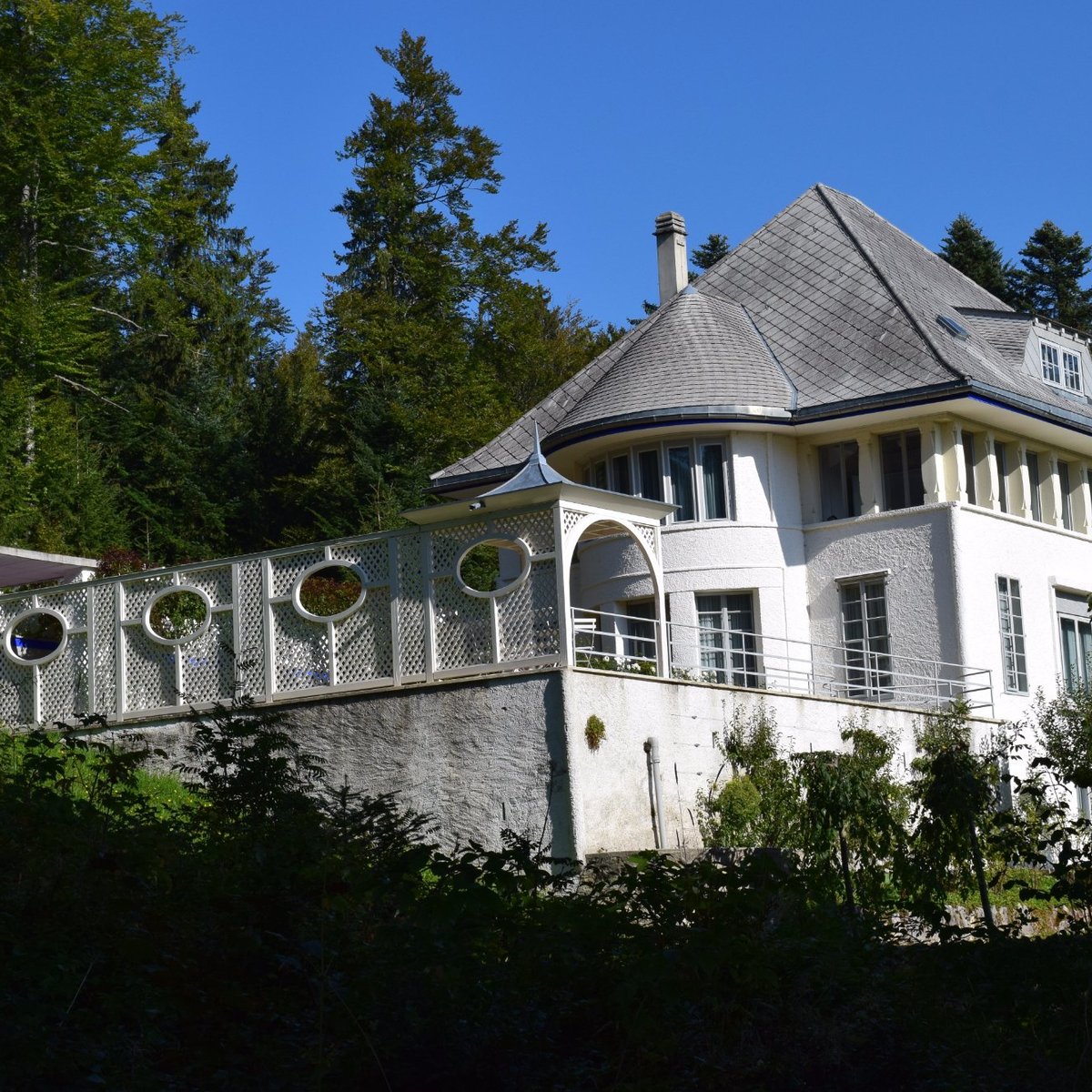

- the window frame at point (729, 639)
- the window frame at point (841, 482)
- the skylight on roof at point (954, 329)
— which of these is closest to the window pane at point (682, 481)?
the window frame at point (729, 639)

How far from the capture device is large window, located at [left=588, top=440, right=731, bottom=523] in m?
26.8

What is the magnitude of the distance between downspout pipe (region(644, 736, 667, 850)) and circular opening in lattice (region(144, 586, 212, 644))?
5.14 meters

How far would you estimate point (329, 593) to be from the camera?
26.9m

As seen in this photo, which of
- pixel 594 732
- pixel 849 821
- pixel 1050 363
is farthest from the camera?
pixel 1050 363

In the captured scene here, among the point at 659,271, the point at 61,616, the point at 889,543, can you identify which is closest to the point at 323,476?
the point at 659,271

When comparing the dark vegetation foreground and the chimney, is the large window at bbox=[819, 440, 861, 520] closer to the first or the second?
the chimney

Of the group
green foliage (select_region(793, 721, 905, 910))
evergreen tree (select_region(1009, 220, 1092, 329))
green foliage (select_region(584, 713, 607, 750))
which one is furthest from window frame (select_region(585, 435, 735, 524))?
evergreen tree (select_region(1009, 220, 1092, 329))

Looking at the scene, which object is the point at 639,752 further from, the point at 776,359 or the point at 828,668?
the point at 776,359

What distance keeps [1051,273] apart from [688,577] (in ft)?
98.9

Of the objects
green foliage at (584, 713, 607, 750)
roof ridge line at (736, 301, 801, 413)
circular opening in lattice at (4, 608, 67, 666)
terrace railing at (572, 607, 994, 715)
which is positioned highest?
roof ridge line at (736, 301, 801, 413)

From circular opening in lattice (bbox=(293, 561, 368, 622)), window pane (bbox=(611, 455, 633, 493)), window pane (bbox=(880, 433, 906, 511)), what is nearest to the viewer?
circular opening in lattice (bbox=(293, 561, 368, 622))

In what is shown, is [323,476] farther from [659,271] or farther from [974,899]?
[974,899]

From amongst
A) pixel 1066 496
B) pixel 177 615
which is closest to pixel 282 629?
pixel 177 615

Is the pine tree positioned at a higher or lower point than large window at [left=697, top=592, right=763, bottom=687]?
higher
